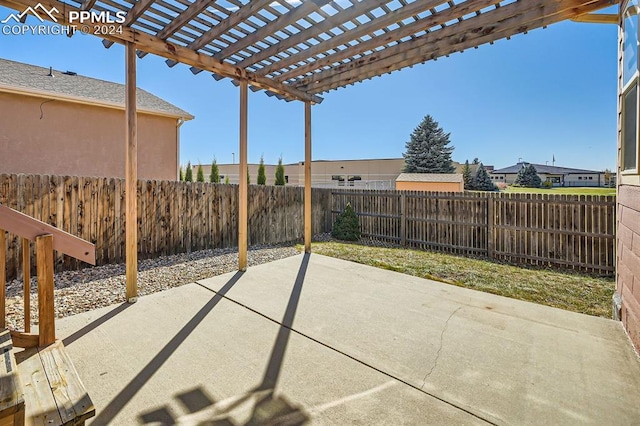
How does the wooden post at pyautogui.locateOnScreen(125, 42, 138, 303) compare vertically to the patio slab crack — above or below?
above

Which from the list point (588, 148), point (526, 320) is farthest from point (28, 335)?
point (588, 148)

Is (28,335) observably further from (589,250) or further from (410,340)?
(589,250)

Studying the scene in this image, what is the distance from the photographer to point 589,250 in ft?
17.9

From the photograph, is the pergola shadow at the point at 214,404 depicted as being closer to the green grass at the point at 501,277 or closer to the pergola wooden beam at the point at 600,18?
the green grass at the point at 501,277

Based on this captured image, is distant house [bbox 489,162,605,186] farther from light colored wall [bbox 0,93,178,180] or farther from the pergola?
the pergola

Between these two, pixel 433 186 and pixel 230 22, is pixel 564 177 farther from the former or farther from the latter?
pixel 230 22

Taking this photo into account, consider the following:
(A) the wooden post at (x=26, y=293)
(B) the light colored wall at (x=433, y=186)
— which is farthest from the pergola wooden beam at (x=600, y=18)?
(B) the light colored wall at (x=433, y=186)

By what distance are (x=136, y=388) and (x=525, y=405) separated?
244 centimetres

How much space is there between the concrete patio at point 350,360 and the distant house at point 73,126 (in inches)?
239

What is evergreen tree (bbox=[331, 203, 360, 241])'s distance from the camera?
837 cm

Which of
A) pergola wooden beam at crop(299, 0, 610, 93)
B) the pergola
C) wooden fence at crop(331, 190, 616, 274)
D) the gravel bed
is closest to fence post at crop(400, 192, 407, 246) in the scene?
wooden fence at crop(331, 190, 616, 274)

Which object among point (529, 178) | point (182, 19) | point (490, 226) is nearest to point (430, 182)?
point (490, 226)

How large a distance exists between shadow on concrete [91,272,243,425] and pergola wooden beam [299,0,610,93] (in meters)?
3.90

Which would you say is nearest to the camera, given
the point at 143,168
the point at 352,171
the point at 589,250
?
the point at 589,250
